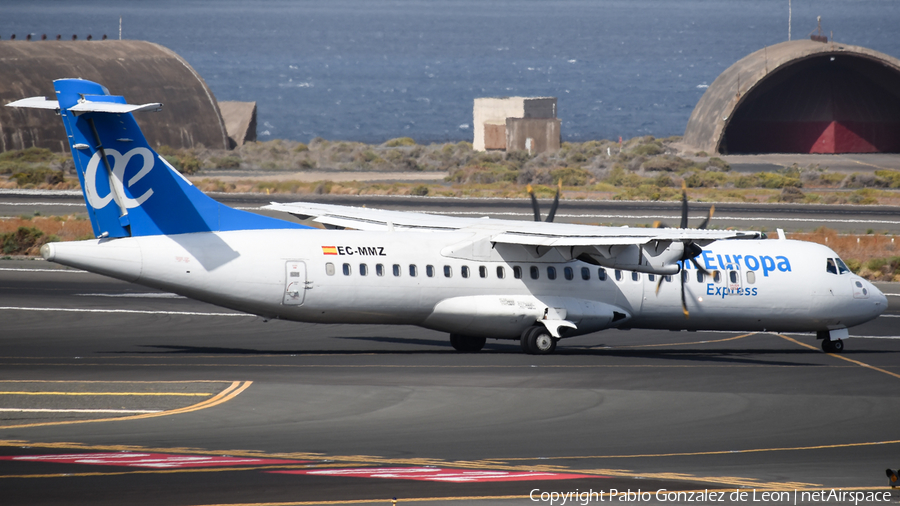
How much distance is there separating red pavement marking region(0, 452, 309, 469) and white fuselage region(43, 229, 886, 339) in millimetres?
8636

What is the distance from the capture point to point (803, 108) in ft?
319

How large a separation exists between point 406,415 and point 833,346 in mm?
16050

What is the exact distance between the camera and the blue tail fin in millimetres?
23734

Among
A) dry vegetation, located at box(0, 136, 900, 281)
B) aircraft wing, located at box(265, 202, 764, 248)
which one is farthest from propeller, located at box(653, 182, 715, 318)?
dry vegetation, located at box(0, 136, 900, 281)

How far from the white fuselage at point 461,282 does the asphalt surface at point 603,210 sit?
998 inches

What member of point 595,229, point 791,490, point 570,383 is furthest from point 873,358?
point 791,490

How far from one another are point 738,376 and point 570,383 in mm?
4511

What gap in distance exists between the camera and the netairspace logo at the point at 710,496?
13.6m

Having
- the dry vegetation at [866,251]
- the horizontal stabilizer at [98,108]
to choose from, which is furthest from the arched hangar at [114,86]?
the horizontal stabilizer at [98,108]

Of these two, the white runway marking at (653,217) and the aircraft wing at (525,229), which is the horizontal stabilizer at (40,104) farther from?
the white runway marking at (653,217)

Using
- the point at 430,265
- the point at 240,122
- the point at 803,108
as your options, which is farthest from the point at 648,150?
the point at 430,265

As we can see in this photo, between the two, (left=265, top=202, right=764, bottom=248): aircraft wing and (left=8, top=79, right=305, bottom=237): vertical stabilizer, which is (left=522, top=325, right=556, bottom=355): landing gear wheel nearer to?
(left=265, top=202, right=764, bottom=248): aircraft wing

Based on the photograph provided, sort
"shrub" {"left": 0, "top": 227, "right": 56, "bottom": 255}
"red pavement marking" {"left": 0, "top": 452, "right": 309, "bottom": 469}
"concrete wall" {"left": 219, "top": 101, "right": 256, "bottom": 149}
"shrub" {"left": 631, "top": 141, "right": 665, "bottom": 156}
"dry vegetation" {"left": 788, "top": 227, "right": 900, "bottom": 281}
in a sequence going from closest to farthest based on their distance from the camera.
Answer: "red pavement marking" {"left": 0, "top": 452, "right": 309, "bottom": 469} → "dry vegetation" {"left": 788, "top": 227, "right": 900, "bottom": 281} → "shrub" {"left": 0, "top": 227, "right": 56, "bottom": 255} → "shrub" {"left": 631, "top": 141, "right": 665, "bottom": 156} → "concrete wall" {"left": 219, "top": 101, "right": 256, "bottom": 149}

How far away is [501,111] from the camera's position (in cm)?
10662
